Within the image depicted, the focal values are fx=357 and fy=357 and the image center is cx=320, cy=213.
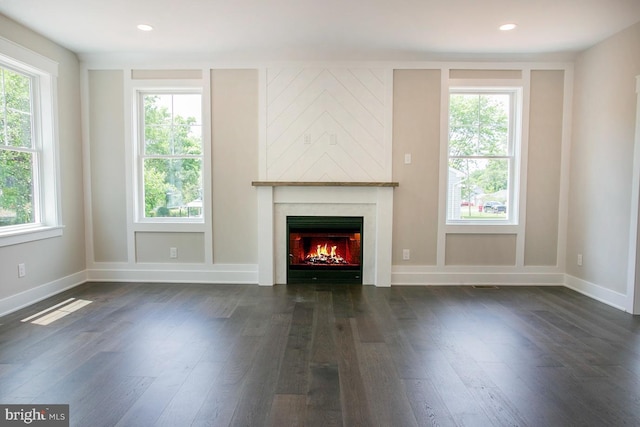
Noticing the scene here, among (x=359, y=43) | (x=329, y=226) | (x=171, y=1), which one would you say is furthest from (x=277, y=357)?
(x=359, y=43)

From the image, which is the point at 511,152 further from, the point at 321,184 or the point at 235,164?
the point at 235,164

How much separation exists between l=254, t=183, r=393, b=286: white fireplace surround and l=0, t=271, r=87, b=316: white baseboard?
7.01 ft

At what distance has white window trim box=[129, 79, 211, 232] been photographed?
4.26 meters

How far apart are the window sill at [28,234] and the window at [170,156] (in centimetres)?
88

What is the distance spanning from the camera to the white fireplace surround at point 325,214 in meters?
4.29

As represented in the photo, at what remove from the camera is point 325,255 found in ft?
14.8

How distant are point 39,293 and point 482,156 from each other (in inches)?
201

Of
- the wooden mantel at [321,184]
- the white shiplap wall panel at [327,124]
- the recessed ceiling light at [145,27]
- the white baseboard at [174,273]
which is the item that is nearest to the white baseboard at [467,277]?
the wooden mantel at [321,184]

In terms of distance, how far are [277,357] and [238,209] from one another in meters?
2.30

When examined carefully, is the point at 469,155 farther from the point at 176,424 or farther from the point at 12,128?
the point at 12,128

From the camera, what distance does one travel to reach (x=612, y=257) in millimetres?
3631

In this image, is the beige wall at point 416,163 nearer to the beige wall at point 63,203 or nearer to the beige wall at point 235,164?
the beige wall at point 235,164

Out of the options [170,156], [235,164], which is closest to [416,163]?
[235,164]

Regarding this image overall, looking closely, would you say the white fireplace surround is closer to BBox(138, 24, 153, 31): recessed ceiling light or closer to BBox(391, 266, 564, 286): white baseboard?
BBox(391, 266, 564, 286): white baseboard
